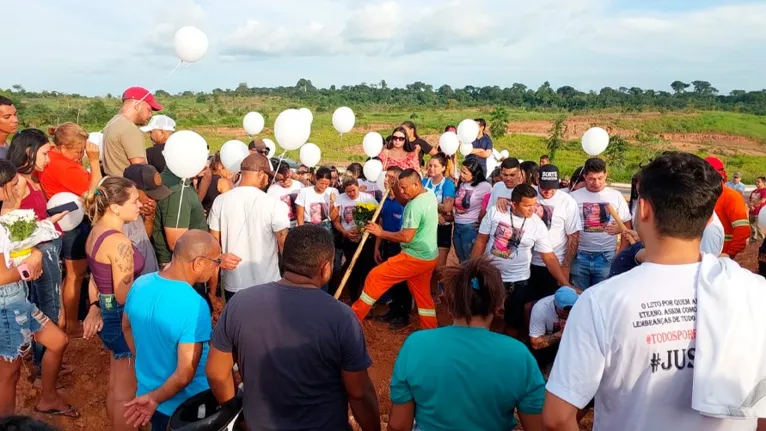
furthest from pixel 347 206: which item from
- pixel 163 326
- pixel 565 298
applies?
pixel 163 326

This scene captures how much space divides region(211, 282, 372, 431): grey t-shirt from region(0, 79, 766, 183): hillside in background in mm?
11455

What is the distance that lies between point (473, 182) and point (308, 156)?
266 cm

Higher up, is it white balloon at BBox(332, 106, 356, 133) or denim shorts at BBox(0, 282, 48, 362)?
white balloon at BBox(332, 106, 356, 133)

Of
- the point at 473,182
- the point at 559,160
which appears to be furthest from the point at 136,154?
the point at 559,160

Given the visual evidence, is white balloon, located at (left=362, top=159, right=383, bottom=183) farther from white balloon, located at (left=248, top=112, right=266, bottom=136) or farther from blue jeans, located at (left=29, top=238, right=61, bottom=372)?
blue jeans, located at (left=29, top=238, right=61, bottom=372)

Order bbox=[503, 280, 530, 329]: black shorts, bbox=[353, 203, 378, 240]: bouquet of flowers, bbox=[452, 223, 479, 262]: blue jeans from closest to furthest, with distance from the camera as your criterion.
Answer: bbox=[503, 280, 530, 329]: black shorts → bbox=[353, 203, 378, 240]: bouquet of flowers → bbox=[452, 223, 479, 262]: blue jeans

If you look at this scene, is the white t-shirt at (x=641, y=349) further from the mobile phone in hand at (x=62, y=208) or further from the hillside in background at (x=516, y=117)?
the hillside in background at (x=516, y=117)

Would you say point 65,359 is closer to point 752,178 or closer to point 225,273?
point 225,273

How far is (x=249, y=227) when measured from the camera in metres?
4.22

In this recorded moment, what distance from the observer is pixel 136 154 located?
188 inches

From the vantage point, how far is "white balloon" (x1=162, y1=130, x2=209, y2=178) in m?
4.27

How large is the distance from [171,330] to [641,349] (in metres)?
2.10

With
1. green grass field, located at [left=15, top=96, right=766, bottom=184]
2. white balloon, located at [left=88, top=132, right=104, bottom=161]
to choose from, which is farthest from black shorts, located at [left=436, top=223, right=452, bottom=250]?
green grass field, located at [left=15, top=96, right=766, bottom=184]

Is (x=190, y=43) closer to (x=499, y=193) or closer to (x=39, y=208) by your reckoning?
(x=39, y=208)
